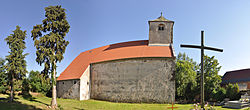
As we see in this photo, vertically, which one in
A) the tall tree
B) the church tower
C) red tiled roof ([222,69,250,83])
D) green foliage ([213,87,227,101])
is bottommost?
green foliage ([213,87,227,101])

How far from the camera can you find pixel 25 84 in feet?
94.0

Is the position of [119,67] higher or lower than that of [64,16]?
lower

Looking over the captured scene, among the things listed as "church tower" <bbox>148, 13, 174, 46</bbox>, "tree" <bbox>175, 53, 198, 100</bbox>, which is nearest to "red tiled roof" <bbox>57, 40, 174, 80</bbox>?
"church tower" <bbox>148, 13, 174, 46</bbox>

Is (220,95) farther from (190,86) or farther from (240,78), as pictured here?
(240,78)

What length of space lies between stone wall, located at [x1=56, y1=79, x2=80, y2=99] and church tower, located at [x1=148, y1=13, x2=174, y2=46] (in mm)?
A: 13139

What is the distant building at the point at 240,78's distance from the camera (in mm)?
33272

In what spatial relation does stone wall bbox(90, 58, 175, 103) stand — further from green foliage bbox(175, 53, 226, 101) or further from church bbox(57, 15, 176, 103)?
green foliage bbox(175, 53, 226, 101)

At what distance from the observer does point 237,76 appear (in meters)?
35.3

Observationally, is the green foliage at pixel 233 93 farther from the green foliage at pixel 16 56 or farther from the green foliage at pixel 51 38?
the green foliage at pixel 16 56

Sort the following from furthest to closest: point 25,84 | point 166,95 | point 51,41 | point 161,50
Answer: point 25,84 < point 161,50 < point 166,95 < point 51,41

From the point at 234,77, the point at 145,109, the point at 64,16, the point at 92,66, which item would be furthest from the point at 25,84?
the point at 234,77

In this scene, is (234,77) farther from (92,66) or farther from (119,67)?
(92,66)

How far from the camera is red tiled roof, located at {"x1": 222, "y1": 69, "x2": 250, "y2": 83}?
3388 centimetres

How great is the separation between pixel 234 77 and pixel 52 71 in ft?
124
